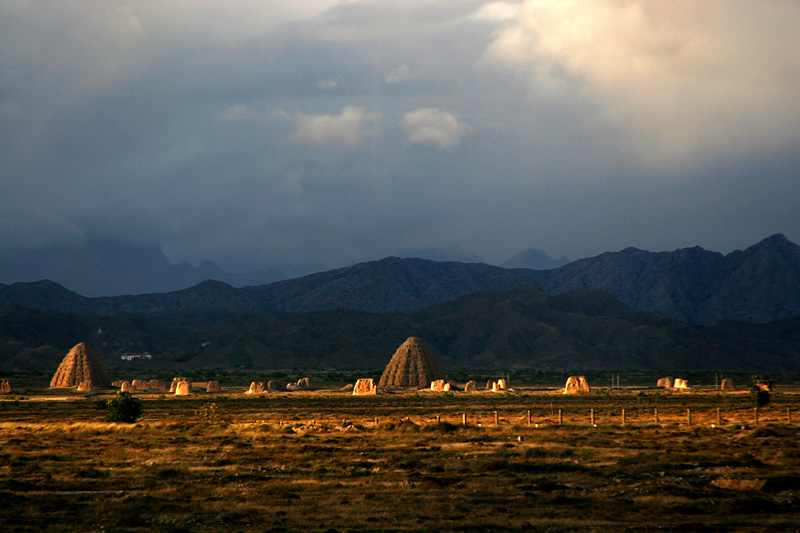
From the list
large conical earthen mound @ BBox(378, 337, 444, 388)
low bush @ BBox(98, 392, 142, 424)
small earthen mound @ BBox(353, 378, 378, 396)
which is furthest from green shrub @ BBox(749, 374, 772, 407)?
large conical earthen mound @ BBox(378, 337, 444, 388)

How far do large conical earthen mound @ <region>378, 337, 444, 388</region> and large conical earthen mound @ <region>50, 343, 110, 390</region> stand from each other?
34.5 metres

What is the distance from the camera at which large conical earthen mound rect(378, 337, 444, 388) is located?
98.0 m

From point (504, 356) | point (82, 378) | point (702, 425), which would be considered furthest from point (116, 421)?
point (504, 356)

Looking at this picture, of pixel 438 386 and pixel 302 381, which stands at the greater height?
pixel 438 386

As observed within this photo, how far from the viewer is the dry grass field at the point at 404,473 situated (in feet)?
75.9

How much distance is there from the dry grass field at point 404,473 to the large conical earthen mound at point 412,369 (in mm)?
43023

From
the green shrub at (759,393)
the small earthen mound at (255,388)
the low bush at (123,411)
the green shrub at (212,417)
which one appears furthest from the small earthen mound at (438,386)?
the low bush at (123,411)

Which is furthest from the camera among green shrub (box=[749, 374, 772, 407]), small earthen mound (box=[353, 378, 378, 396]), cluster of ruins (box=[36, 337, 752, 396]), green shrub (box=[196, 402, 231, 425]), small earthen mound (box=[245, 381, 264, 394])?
cluster of ruins (box=[36, 337, 752, 396])

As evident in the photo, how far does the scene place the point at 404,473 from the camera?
30.9 meters

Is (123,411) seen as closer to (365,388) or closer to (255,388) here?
(365,388)

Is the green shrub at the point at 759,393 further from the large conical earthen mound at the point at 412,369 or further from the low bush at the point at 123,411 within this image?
the large conical earthen mound at the point at 412,369

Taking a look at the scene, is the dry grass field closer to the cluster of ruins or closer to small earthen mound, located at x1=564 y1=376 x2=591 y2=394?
small earthen mound, located at x1=564 y1=376 x2=591 y2=394

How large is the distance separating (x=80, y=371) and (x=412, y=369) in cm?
4041

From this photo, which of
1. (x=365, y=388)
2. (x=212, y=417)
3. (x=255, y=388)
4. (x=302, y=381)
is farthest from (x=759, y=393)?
(x=302, y=381)
